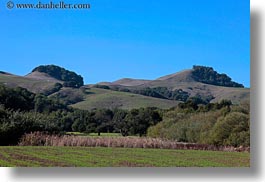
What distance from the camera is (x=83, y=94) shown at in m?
12.0

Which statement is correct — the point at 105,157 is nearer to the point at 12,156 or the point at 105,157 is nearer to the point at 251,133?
the point at 12,156

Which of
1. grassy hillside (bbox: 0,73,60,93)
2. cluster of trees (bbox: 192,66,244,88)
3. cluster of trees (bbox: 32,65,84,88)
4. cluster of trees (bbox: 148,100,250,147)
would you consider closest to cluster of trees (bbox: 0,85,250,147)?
cluster of trees (bbox: 148,100,250,147)

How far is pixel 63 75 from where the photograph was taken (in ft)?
37.4

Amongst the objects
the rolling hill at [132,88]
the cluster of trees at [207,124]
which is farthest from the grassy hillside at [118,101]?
the cluster of trees at [207,124]

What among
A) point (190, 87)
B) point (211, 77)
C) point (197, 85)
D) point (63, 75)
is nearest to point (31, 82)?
point (63, 75)

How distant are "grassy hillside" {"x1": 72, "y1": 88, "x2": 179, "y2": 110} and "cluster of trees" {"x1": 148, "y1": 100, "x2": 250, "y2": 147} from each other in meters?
0.41

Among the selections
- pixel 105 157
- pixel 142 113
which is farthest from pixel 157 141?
pixel 105 157

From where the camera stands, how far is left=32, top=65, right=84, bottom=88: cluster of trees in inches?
439

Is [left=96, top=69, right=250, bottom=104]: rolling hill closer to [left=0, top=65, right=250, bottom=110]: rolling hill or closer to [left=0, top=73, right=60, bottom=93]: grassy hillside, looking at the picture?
[left=0, top=65, right=250, bottom=110]: rolling hill

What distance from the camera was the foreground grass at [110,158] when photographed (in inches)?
418

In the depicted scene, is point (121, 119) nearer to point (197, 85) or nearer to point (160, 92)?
point (160, 92)

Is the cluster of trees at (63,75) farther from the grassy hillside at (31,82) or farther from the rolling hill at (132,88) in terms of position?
the grassy hillside at (31,82)

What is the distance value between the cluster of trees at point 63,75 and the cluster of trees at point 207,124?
1974 mm

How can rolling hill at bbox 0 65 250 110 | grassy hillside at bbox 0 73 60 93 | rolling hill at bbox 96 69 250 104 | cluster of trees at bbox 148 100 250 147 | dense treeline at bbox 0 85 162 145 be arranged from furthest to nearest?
cluster of trees at bbox 148 100 250 147 < dense treeline at bbox 0 85 162 145 < rolling hill at bbox 96 69 250 104 < rolling hill at bbox 0 65 250 110 < grassy hillside at bbox 0 73 60 93
